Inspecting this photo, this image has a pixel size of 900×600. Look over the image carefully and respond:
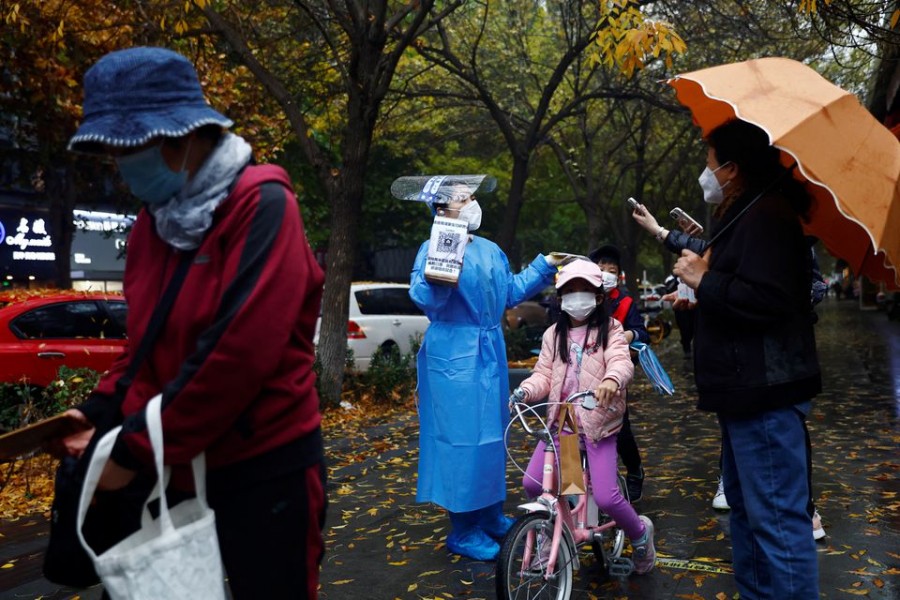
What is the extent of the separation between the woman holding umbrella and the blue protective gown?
1.87 meters

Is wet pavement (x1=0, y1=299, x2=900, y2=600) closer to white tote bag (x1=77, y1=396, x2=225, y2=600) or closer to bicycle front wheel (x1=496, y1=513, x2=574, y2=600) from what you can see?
bicycle front wheel (x1=496, y1=513, x2=574, y2=600)

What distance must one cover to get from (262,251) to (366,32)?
880cm

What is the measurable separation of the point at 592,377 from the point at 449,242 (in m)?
1.09

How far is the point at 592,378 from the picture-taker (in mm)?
4500

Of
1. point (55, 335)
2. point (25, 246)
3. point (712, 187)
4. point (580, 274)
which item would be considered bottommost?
point (55, 335)

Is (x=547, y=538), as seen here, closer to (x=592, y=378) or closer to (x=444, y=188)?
(x=592, y=378)

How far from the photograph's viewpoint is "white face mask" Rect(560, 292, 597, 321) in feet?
15.1

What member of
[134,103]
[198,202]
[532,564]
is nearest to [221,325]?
[198,202]

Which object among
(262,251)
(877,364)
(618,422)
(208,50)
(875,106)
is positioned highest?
(208,50)

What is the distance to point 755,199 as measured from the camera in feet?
10.4

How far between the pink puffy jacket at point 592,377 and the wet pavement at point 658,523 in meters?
0.88

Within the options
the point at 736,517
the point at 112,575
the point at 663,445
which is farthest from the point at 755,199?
the point at 663,445

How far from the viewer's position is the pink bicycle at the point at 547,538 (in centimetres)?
381

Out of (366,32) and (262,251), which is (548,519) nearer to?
(262,251)
